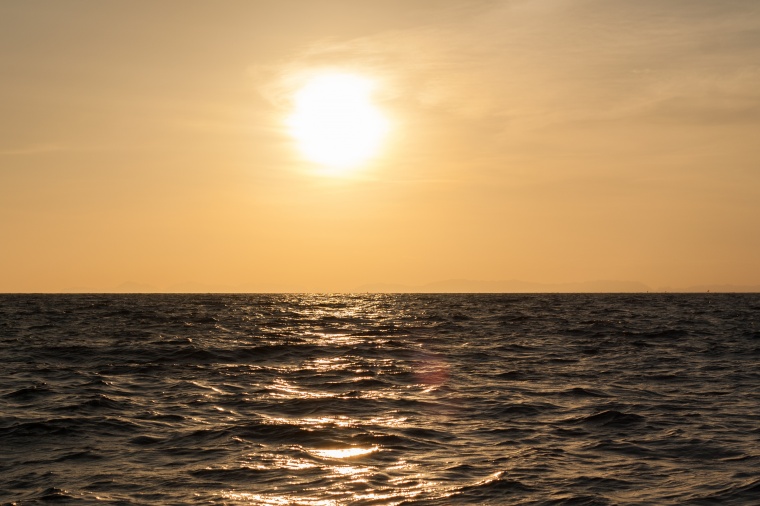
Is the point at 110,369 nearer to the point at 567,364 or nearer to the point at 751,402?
the point at 567,364

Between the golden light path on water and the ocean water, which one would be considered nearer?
the golden light path on water

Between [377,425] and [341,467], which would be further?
[377,425]

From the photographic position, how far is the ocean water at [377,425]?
1489cm

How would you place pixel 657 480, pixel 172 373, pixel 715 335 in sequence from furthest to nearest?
pixel 715 335
pixel 172 373
pixel 657 480

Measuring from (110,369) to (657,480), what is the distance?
22786 millimetres

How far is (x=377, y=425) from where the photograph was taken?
20.6 m

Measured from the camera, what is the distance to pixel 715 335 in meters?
49.7

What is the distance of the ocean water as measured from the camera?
48.9 feet

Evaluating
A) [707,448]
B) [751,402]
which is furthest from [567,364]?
[707,448]

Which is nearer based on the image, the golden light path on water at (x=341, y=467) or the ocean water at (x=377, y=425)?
the golden light path on water at (x=341, y=467)

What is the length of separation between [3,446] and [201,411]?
5.56 m

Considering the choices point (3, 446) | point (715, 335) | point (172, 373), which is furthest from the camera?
point (715, 335)

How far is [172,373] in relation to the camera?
30578 millimetres

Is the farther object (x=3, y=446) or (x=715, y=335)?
(x=715, y=335)
